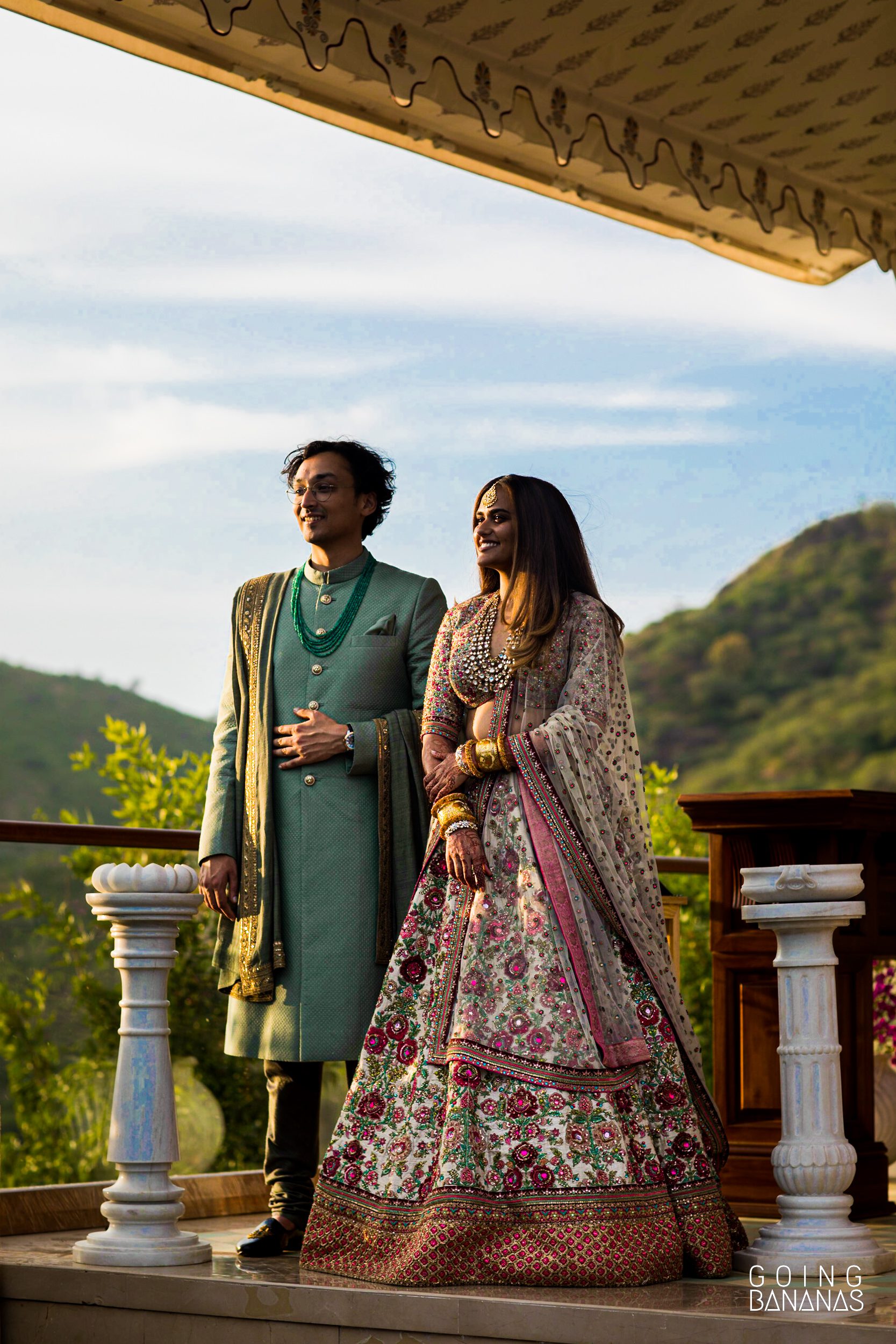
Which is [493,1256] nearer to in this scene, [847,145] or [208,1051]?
[208,1051]

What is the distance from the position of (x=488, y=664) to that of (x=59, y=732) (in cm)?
2086

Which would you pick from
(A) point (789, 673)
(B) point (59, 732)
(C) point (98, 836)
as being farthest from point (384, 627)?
(B) point (59, 732)

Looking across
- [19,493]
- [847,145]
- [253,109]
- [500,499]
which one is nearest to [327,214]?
[253,109]

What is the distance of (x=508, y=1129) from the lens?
9.86 ft

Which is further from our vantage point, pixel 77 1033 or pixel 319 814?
pixel 77 1033

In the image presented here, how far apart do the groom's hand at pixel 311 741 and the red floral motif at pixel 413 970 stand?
50 cm

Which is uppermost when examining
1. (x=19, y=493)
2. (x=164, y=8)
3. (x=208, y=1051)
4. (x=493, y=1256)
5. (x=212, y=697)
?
(x=19, y=493)

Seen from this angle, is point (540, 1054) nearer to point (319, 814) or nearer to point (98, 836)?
point (319, 814)

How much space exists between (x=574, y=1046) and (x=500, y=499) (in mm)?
1138

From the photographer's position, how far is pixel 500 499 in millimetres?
3469

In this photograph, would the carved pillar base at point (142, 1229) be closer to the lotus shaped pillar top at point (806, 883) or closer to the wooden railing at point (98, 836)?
the wooden railing at point (98, 836)

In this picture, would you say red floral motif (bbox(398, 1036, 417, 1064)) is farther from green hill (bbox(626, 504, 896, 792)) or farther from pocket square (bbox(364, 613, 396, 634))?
green hill (bbox(626, 504, 896, 792))

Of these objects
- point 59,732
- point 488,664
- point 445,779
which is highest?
point 59,732

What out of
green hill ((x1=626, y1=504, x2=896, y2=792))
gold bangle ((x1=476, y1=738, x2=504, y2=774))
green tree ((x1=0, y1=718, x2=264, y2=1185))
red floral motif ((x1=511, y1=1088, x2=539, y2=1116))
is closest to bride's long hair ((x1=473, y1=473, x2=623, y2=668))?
gold bangle ((x1=476, y1=738, x2=504, y2=774))
